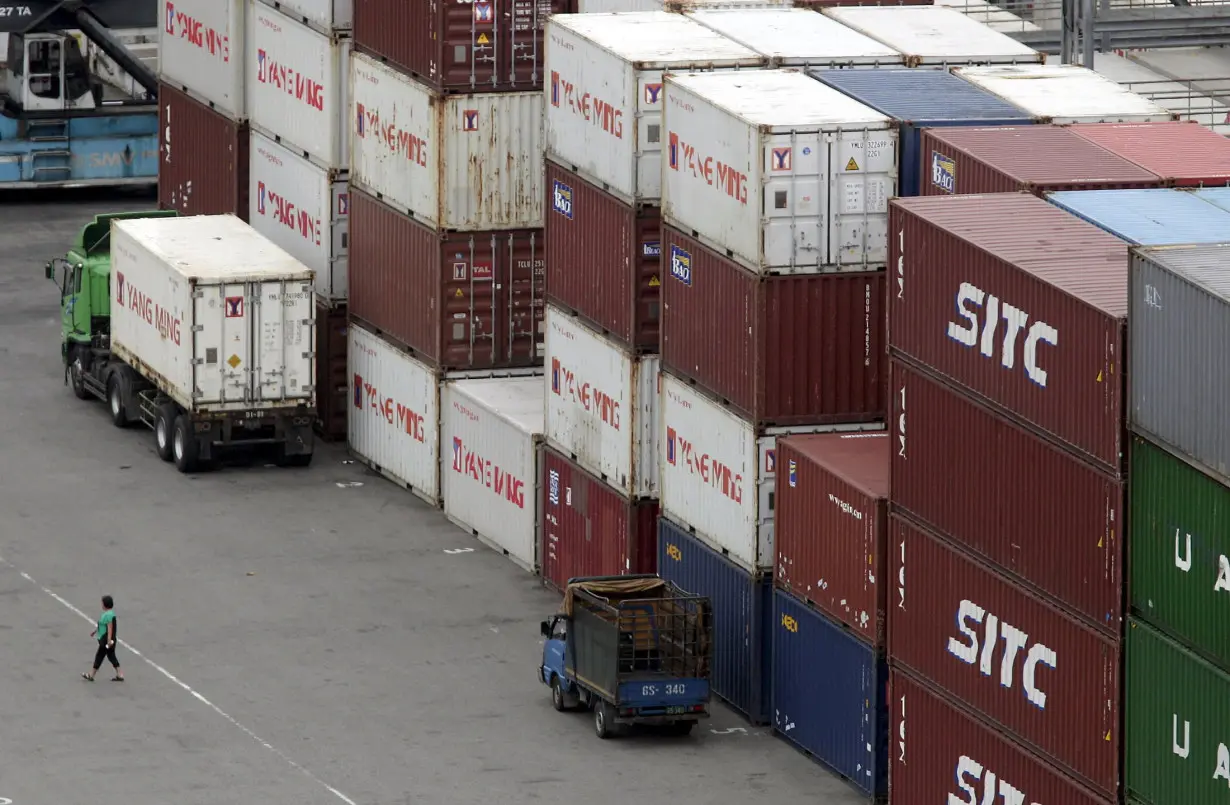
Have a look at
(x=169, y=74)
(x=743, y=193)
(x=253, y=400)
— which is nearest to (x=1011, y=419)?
(x=743, y=193)

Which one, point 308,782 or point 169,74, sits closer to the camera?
point 308,782

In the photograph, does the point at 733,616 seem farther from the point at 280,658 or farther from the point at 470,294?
the point at 470,294

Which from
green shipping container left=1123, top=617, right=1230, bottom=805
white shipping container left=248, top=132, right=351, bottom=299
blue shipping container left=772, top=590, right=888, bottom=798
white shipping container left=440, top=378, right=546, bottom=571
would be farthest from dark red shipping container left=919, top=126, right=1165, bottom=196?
white shipping container left=248, top=132, right=351, bottom=299

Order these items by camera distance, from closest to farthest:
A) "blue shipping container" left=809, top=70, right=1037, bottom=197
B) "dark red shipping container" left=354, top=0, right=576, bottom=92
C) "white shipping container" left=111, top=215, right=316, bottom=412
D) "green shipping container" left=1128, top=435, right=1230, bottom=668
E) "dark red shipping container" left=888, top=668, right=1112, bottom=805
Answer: "green shipping container" left=1128, top=435, right=1230, bottom=668 → "dark red shipping container" left=888, top=668, right=1112, bottom=805 → "blue shipping container" left=809, top=70, right=1037, bottom=197 → "dark red shipping container" left=354, top=0, right=576, bottom=92 → "white shipping container" left=111, top=215, right=316, bottom=412

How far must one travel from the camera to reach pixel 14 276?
76.1 meters

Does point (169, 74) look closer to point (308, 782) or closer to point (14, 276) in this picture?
point (14, 276)

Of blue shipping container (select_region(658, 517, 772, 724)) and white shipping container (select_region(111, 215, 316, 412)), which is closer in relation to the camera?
blue shipping container (select_region(658, 517, 772, 724))

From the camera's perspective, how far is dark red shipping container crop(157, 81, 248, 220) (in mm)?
65375

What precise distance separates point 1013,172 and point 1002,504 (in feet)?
19.4

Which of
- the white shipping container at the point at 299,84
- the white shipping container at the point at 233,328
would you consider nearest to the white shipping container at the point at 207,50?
the white shipping container at the point at 299,84

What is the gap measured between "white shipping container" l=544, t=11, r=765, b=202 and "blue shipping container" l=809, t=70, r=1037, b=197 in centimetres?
208

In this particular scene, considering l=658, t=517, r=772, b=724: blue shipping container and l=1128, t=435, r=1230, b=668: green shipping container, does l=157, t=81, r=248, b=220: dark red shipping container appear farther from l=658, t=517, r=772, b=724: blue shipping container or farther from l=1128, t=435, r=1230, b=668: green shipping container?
l=1128, t=435, r=1230, b=668: green shipping container

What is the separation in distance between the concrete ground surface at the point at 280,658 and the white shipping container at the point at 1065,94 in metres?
10.1

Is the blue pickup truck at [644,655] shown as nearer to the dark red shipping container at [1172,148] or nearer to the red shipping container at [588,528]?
the red shipping container at [588,528]
